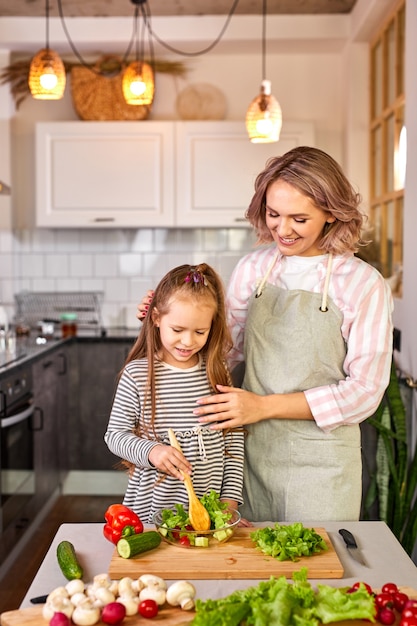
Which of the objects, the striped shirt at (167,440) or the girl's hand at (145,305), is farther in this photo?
the girl's hand at (145,305)

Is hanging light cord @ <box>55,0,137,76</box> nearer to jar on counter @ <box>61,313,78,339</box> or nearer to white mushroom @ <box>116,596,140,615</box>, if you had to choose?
jar on counter @ <box>61,313,78,339</box>

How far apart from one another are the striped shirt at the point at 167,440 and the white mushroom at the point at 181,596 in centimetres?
58

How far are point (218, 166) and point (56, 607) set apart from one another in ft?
13.7

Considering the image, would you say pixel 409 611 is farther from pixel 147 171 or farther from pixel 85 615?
pixel 147 171

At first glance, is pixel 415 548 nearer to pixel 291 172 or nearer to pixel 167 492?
pixel 167 492

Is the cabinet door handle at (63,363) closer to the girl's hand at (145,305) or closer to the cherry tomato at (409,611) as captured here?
the girl's hand at (145,305)

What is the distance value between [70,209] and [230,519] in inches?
152

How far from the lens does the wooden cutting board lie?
146cm

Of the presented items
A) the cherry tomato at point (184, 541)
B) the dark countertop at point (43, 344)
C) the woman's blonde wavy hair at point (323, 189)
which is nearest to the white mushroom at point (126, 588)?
the cherry tomato at point (184, 541)

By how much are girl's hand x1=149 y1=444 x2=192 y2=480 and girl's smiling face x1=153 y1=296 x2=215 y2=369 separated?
0.29 meters

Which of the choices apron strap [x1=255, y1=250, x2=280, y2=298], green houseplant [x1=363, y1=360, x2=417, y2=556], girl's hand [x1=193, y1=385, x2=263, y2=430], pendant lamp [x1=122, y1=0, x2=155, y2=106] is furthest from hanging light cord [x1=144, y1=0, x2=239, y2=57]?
girl's hand [x1=193, y1=385, x2=263, y2=430]

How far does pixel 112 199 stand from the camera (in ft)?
17.1

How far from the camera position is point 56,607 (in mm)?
1275

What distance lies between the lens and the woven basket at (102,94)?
5.26 meters
